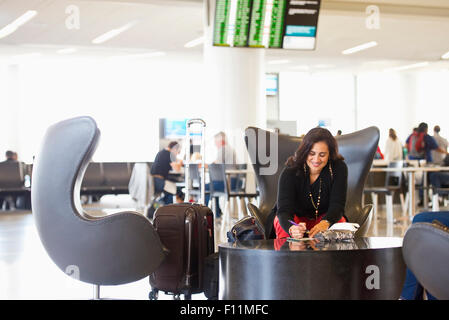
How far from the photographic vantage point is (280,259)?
Result: 8.07 ft

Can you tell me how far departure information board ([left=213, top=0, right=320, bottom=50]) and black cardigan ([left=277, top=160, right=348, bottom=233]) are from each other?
522 centimetres

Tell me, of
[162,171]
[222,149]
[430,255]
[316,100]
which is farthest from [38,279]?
[316,100]

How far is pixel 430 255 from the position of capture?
1819 mm

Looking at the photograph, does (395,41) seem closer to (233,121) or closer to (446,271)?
(233,121)

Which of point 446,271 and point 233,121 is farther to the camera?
point 233,121

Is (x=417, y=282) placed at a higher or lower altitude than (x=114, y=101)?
lower

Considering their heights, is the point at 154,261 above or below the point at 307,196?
below

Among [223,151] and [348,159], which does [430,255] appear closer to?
[348,159]

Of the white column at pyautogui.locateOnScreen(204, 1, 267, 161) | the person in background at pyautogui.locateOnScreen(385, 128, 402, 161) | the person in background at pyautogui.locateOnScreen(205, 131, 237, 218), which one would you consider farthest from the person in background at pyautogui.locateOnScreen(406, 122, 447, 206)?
the person in background at pyautogui.locateOnScreen(205, 131, 237, 218)

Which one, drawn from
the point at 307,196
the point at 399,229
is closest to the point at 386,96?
the point at 399,229

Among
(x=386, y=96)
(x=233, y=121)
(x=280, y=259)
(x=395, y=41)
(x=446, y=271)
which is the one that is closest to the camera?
(x=446, y=271)

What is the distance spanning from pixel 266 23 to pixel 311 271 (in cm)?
638

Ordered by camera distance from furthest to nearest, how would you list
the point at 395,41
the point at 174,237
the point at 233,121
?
the point at 395,41 < the point at 233,121 < the point at 174,237

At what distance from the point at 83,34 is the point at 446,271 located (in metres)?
11.0
